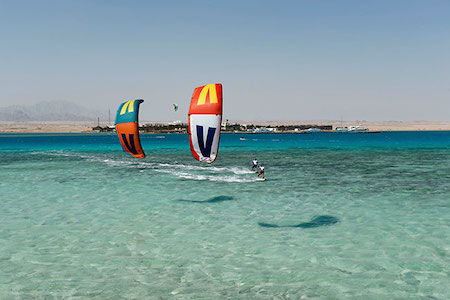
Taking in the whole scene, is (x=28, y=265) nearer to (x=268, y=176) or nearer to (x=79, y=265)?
(x=79, y=265)

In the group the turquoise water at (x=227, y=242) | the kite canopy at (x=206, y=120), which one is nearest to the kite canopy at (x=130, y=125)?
the kite canopy at (x=206, y=120)

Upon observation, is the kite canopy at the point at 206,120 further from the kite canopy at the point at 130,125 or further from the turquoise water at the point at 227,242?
the turquoise water at the point at 227,242

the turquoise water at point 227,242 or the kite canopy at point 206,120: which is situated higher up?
the kite canopy at point 206,120

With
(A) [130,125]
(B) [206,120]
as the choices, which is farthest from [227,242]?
(A) [130,125]

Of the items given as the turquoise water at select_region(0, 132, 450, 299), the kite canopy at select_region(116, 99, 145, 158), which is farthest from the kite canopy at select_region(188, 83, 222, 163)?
the turquoise water at select_region(0, 132, 450, 299)

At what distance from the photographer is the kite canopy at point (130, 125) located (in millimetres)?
14578

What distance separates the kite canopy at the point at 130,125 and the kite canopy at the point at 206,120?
2.15m

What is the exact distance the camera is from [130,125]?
48.3ft

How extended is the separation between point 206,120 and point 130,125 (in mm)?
3125

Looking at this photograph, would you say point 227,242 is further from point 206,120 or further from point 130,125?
point 130,125

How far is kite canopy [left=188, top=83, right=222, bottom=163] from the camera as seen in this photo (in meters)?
13.3

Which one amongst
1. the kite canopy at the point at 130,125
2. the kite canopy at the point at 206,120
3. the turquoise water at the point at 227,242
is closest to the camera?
the turquoise water at the point at 227,242

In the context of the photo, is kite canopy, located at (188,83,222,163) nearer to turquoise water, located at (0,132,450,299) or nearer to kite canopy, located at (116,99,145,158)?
kite canopy, located at (116,99,145,158)

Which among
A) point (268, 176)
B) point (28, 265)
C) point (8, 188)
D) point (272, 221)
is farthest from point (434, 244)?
point (8, 188)
